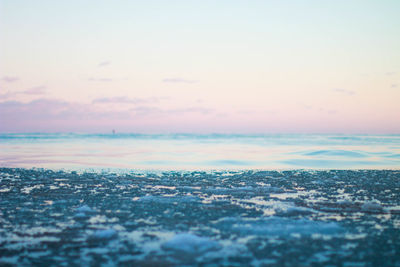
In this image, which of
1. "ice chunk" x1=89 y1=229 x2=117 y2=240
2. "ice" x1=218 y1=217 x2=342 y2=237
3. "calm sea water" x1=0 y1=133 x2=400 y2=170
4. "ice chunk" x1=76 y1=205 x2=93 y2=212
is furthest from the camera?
"calm sea water" x1=0 y1=133 x2=400 y2=170

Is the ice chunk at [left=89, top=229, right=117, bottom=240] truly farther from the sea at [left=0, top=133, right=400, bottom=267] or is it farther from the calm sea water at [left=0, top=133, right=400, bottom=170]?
the calm sea water at [left=0, top=133, right=400, bottom=170]

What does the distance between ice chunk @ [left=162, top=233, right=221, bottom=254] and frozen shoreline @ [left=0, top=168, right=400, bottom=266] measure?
0.7 inches

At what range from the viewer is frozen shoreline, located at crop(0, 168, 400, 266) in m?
5.60

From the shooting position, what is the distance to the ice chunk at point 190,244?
591 cm

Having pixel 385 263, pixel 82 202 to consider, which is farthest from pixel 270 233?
pixel 82 202

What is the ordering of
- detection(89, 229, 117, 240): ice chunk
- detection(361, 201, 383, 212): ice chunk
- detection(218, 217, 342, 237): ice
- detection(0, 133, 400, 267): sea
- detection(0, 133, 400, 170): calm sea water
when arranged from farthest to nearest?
detection(0, 133, 400, 170): calm sea water, detection(361, 201, 383, 212): ice chunk, detection(218, 217, 342, 237): ice, detection(89, 229, 117, 240): ice chunk, detection(0, 133, 400, 267): sea

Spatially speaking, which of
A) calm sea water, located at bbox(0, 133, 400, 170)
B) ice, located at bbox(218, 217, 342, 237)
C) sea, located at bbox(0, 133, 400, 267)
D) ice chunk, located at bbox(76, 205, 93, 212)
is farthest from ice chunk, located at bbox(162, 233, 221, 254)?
calm sea water, located at bbox(0, 133, 400, 170)

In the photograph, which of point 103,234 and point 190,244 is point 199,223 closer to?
point 190,244

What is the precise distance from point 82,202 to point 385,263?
7.36 metres

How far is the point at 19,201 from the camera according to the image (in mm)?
9578

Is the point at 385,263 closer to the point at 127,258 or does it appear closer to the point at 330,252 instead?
the point at 330,252

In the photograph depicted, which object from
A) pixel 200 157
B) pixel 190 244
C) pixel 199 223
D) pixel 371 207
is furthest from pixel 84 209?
pixel 200 157

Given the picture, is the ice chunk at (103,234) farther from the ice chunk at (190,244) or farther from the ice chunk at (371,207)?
the ice chunk at (371,207)

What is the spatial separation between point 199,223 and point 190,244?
1403 mm
